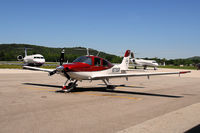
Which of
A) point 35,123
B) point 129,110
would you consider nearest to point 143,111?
point 129,110

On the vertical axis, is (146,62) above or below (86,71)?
above

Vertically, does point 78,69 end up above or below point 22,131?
above

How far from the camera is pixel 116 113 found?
754cm

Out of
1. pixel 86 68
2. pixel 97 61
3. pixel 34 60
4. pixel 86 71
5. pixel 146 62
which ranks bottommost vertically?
pixel 86 71

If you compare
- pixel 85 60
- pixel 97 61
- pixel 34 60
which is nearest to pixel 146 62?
pixel 34 60

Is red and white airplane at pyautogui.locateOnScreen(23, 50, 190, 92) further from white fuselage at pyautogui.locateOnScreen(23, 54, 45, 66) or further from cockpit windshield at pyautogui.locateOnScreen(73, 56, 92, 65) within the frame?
white fuselage at pyautogui.locateOnScreen(23, 54, 45, 66)

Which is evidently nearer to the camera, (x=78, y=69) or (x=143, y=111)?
(x=143, y=111)

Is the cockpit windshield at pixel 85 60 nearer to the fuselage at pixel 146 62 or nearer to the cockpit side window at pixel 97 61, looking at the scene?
the cockpit side window at pixel 97 61

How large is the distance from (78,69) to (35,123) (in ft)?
21.9

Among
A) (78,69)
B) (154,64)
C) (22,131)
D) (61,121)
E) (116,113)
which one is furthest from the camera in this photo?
(154,64)

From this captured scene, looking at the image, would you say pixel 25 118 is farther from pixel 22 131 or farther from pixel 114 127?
pixel 114 127

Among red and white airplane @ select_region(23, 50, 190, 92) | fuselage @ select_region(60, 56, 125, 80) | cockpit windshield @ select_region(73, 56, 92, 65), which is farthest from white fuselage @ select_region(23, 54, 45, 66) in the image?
cockpit windshield @ select_region(73, 56, 92, 65)

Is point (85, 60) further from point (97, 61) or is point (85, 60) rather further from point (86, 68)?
point (97, 61)

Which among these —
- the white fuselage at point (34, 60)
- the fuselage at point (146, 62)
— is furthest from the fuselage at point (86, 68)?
the fuselage at point (146, 62)
